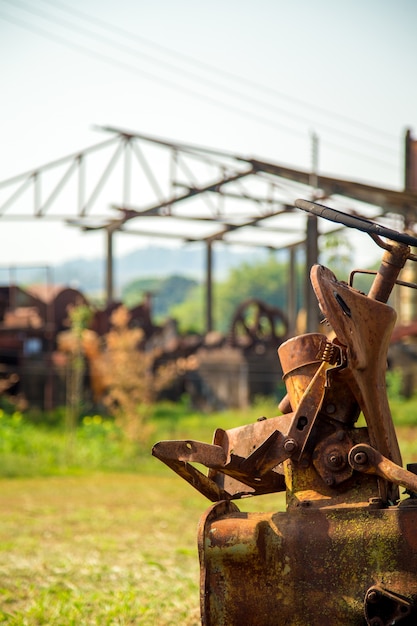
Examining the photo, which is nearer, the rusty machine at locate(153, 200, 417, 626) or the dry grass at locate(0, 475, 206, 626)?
the rusty machine at locate(153, 200, 417, 626)

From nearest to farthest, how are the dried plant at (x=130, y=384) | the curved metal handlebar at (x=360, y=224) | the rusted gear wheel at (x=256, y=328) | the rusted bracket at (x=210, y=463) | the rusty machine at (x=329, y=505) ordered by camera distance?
the rusty machine at (x=329, y=505), the curved metal handlebar at (x=360, y=224), the rusted bracket at (x=210, y=463), the dried plant at (x=130, y=384), the rusted gear wheel at (x=256, y=328)

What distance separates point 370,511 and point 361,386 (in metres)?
0.48

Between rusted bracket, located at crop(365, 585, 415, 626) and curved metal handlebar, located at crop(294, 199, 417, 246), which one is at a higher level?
curved metal handlebar, located at crop(294, 199, 417, 246)

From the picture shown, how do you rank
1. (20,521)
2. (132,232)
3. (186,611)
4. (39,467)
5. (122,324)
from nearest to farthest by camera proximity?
(186,611) → (20,521) → (39,467) → (122,324) → (132,232)

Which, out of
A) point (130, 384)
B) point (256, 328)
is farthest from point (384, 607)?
point (256, 328)

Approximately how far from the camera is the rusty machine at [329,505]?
11.4 feet

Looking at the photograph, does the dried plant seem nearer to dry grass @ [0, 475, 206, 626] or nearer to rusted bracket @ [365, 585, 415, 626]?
dry grass @ [0, 475, 206, 626]

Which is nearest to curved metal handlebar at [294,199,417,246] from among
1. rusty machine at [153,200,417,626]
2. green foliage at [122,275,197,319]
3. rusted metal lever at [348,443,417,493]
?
rusty machine at [153,200,417,626]

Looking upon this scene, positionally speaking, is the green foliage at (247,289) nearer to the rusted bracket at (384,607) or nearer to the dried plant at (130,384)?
the dried plant at (130,384)

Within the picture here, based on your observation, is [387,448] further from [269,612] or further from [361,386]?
[269,612]

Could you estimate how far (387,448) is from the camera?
3.68 metres

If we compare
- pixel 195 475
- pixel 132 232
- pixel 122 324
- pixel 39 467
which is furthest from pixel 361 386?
pixel 132 232

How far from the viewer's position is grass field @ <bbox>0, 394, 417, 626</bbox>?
5445 millimetres

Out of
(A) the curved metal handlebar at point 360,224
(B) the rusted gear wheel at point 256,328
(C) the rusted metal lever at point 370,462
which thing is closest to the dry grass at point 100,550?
(C) the rusted metal lever at point 370,462
